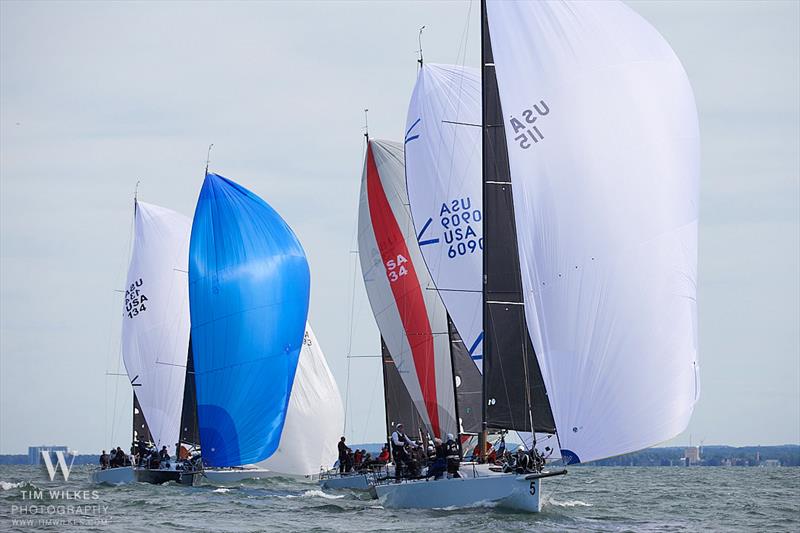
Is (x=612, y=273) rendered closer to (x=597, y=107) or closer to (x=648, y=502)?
(x=597, y=107)

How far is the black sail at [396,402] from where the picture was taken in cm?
3588

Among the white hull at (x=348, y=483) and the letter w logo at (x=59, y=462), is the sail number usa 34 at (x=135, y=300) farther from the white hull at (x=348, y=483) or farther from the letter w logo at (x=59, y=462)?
the white hull at (x=348, y=483)

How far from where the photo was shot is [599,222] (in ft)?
71.9

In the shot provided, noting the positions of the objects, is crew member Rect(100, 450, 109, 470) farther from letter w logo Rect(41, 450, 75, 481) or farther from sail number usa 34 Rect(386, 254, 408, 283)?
sail number usa 34 Rect(386, 254, 408, 283)

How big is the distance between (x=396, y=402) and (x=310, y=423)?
5772 mm

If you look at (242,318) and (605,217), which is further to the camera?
(242,318)

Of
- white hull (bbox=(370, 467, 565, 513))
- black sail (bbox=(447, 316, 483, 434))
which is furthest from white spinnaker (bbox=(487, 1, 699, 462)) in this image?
black sail (bbox=(447, 316, 483, 434))

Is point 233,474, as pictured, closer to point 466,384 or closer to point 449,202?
point 466,384

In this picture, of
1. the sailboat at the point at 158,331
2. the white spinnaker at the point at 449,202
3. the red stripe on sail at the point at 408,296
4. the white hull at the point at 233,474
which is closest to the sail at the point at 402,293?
the red stripe on sail at the point at 408,296

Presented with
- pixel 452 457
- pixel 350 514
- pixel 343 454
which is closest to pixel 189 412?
pixel 343 454

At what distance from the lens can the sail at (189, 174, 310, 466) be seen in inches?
1266

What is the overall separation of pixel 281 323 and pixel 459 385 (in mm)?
6003

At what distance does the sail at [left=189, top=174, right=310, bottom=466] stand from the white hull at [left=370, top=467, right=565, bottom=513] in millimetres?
7440

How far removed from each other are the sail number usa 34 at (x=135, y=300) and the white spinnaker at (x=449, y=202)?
1653 centimetres
